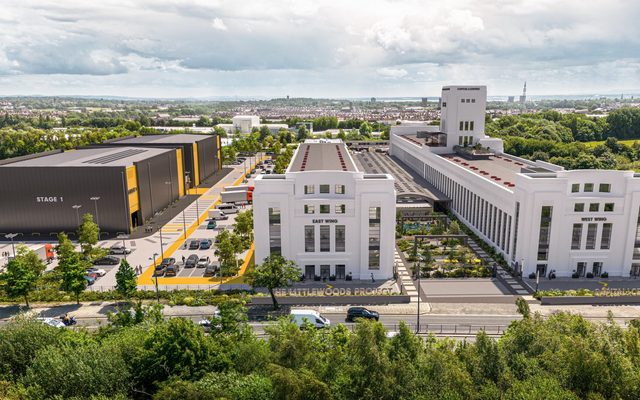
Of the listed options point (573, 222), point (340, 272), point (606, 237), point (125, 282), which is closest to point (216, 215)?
point (340, 272)

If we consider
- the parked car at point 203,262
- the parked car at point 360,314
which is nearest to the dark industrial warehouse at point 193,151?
the parked car at point 203,262

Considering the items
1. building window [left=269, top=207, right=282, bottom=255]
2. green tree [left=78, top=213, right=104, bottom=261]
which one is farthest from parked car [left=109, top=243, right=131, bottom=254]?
building window [left=269, top=207, right=282, bottom=255]

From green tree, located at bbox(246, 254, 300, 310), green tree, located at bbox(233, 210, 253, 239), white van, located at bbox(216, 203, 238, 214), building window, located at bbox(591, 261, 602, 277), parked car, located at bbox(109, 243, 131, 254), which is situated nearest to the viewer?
green tree, located at bbox(246, 254, 300, 310)

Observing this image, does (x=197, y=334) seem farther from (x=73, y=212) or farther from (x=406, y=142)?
(x=406, y=142)

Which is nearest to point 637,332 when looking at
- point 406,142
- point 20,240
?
point 20,240

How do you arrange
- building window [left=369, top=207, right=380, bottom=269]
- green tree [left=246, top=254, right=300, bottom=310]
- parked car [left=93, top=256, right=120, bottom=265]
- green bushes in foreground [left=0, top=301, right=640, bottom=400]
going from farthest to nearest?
parked car [left=93, top=256, right=120, bottom=265] < building window [left=369, top=207, right=380, bottom=269] < green tree [left=246, top=254, right=300, bottom=310] < green bushes in foreground [left=0, top=301, right=640, bottom=400]

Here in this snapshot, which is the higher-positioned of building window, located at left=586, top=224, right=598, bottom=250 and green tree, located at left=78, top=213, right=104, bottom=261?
building window, located at left=586, top=224, right=598, bottom=250

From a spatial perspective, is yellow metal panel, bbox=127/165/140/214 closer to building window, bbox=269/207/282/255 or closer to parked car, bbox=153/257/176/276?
parked car, bbox=153/257/176/276

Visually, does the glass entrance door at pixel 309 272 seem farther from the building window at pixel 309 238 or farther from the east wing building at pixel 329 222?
the building window at pixel 309 238
